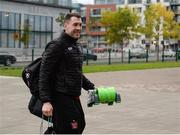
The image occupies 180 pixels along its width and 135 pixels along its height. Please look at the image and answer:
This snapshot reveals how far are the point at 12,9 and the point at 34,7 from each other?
13.4ft

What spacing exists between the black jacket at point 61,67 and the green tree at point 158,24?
59868mm

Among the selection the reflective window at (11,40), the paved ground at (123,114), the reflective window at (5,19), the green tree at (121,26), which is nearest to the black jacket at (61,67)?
the paved ground at (123,114)

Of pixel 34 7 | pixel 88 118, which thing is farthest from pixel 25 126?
pixel 34 7

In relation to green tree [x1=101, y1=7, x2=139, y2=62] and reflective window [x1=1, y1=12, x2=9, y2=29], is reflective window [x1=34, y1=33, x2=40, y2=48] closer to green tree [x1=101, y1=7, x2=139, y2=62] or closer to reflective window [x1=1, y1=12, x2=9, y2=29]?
reflective window [x1=1, y1=12, x2=9, y2=29]

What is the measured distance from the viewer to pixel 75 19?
514cm

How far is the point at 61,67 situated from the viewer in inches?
203

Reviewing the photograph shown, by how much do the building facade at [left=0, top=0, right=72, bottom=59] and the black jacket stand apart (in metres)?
52.3

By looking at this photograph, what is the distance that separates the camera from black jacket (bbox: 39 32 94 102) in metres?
5.11

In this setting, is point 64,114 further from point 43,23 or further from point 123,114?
point 43,23

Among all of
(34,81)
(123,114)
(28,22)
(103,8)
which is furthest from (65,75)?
Result: (103,8)

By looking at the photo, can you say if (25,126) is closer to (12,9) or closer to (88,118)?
(88,118)

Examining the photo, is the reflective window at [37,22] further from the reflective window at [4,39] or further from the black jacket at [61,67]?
the black jacket at [61,67]

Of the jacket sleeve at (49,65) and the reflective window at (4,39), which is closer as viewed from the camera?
the jacket sleeve at (49,65)

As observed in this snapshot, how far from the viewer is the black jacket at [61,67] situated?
5.11m
